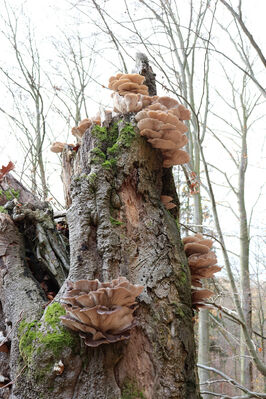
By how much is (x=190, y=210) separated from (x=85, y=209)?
8.73m

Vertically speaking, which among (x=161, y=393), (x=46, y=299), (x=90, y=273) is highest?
(x=90, y=273)

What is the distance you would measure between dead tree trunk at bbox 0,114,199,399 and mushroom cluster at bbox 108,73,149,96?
386mm

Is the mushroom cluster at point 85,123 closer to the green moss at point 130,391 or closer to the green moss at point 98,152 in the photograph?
the green moss at point 98,152

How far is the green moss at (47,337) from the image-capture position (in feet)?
4.87

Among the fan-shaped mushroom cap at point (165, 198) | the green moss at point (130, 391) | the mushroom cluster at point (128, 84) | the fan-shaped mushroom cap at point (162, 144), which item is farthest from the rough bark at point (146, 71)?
the green moss at point (130, 391)

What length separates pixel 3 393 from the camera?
5.49 feet

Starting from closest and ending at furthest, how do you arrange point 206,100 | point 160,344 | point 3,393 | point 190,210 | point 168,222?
point 160,344
point 3,393
point 168,222
point 206,100
point 190,210

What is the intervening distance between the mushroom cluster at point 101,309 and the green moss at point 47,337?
0.10m

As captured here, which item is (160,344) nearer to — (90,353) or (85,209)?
(90,353)

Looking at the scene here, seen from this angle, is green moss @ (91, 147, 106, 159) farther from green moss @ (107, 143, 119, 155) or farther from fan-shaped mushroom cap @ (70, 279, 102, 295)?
fan-shaped mushroom cap @ (70, 279, 102, 295)

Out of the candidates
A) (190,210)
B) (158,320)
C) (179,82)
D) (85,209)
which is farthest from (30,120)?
(158,320)

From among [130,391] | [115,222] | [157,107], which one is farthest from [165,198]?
[130,391]

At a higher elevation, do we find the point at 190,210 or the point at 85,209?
the point at 190,210

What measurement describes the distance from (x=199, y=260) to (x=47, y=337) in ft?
3.66
